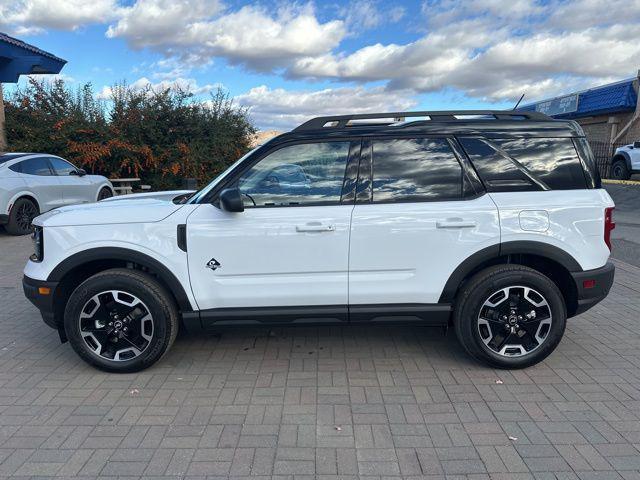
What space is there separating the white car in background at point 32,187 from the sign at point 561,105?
25323 mm

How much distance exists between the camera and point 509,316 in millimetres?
3711

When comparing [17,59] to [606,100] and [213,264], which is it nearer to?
[213,264]

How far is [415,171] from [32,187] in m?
8.77

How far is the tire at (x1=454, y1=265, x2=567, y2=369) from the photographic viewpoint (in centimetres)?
365

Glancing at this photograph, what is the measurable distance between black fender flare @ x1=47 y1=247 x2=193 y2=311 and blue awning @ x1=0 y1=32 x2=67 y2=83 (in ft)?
41.7

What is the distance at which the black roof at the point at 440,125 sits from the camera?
12.3 feet

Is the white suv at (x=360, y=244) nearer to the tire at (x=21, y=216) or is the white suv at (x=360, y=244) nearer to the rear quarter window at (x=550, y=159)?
the rear quarter window at (x=550, y=159)

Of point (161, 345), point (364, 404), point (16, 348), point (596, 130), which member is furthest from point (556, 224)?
point (596, 130)

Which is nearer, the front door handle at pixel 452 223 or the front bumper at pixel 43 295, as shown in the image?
the front door handle at pixel 452 223

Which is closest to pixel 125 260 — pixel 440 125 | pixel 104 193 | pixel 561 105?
pixel 440 125

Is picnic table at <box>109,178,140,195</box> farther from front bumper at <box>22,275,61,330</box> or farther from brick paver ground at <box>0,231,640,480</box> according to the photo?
front bumper at <box>22,275,61,330</box>

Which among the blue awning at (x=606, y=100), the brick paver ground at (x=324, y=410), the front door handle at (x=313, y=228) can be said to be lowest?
the brick paver ground at (x=324, y=410)

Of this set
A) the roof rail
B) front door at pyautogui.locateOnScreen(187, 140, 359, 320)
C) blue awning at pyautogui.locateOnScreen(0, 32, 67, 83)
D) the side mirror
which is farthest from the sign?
the side mirror

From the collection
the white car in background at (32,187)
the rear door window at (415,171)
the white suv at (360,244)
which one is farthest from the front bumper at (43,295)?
the white car in background at (32,187)
